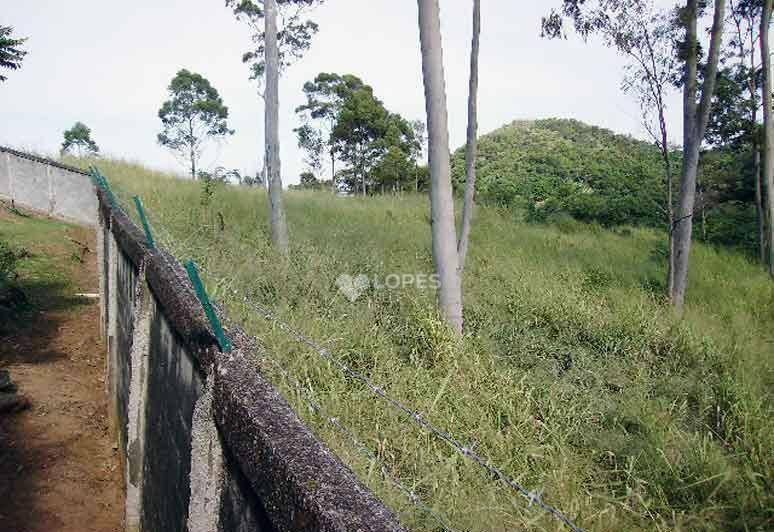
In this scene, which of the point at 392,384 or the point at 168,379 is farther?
the point at 392,384

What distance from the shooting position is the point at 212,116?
38125 millimetres

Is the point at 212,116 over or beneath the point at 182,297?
over

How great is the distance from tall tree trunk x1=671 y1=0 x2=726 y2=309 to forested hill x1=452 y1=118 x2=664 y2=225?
6201 millimetres

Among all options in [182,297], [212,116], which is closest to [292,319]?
[182,297]

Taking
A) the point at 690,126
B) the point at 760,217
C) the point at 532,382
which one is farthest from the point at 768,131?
the point at 532,382

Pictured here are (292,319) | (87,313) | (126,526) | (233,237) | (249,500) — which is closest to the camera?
(249,500)

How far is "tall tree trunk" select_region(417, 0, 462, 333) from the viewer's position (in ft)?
19.4

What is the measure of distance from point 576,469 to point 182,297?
235cm

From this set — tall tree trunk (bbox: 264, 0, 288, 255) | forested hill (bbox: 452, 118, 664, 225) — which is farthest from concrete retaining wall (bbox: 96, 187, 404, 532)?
forested hill (bbox: 452, 118, 664, 225)

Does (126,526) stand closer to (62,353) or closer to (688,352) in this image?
(62,353)

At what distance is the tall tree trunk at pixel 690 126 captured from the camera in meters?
10.1

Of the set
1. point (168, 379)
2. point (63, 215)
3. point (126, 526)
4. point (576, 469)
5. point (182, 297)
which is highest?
point (63, 215)

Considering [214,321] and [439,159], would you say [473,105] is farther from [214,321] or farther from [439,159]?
[214,321]

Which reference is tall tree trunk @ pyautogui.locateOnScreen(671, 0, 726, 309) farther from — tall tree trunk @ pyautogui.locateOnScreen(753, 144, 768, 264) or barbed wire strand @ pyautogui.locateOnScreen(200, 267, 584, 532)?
barbed wire strand @ pyautogui.locateOnScreen(200, 267, 584, 532)
